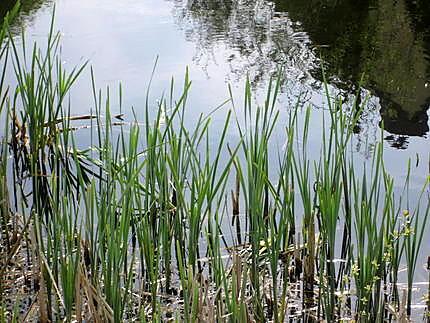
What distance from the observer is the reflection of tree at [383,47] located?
11.9 feet

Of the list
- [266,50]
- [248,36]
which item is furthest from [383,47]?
[248,36]

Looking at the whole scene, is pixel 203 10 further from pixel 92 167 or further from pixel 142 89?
pixel 92 167

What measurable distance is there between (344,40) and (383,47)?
0.29 metres

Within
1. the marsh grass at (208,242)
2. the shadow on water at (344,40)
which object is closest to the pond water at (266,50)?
the shadow on water at (344,40)

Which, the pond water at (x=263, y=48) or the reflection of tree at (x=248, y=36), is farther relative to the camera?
the reflection of tree at (x=248, y=36)

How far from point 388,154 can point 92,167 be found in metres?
1.25

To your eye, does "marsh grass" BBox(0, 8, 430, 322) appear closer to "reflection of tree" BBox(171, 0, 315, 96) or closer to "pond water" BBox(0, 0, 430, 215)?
"pond water" BBox(0, 0, 430, 215)

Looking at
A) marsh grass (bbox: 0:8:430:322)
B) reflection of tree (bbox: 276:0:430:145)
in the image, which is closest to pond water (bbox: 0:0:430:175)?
reflection of tree (bbox: 276:0:430:145)

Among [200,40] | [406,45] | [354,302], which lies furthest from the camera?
[200,40]

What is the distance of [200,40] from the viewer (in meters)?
4.77

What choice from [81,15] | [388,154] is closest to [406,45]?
[388,154]

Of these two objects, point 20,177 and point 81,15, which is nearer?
point 20,177

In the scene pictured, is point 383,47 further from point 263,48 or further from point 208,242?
point 208,242

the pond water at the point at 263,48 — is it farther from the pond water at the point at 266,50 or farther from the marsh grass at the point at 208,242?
the marsh grass at the point at 208,242
